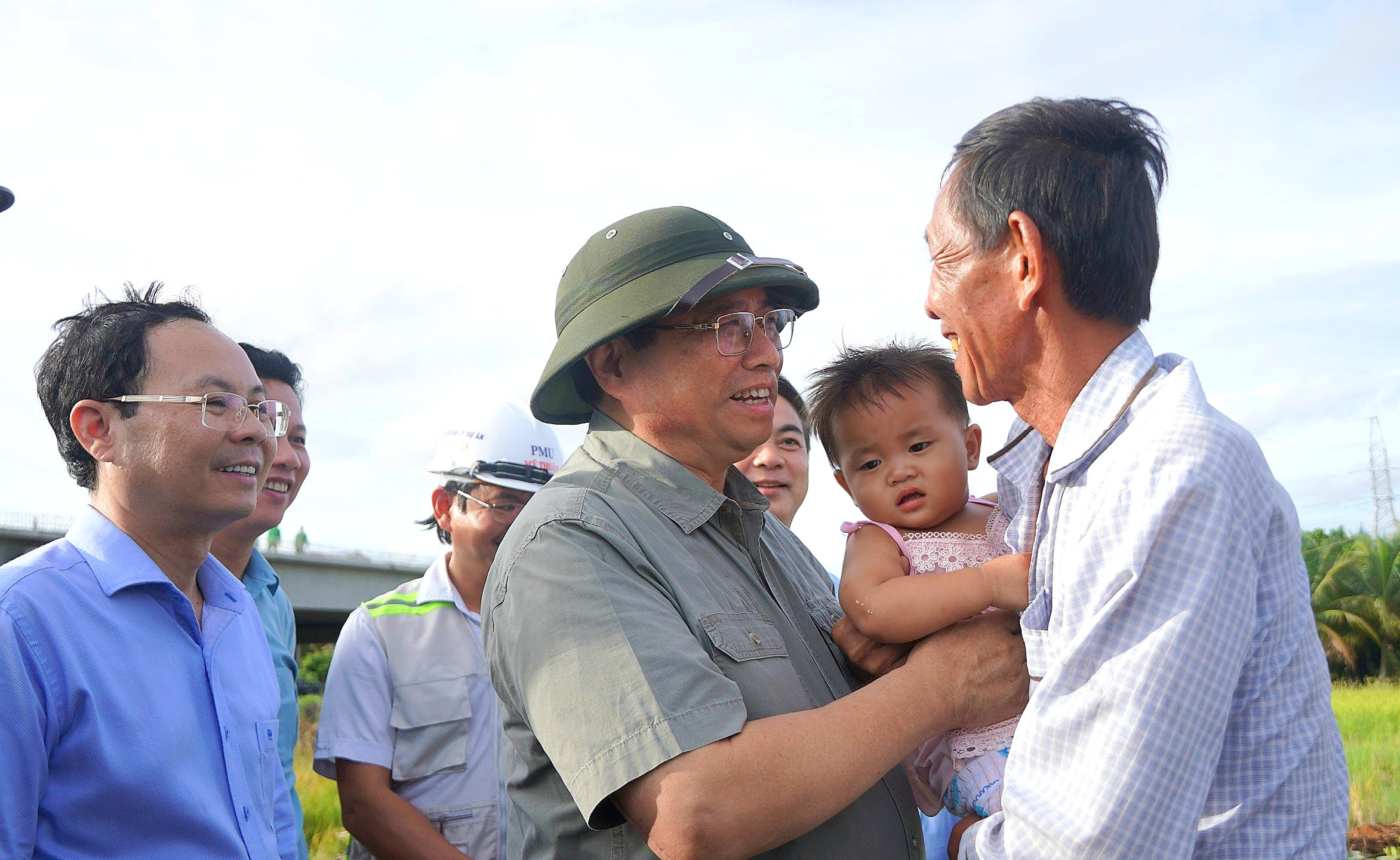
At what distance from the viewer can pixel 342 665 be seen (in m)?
4.55

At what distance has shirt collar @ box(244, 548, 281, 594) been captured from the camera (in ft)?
15.9

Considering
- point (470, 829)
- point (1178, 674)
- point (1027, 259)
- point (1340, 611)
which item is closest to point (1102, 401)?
point (1027, 259)

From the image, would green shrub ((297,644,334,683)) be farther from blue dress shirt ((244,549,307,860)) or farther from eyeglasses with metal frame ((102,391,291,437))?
eyeglasses with metal frame ((102,391,291,437))

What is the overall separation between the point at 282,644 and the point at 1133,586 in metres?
4.09

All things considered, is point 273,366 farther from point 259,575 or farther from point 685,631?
point 685,631

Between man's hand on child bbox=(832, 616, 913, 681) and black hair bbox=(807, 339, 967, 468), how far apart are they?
0.78m

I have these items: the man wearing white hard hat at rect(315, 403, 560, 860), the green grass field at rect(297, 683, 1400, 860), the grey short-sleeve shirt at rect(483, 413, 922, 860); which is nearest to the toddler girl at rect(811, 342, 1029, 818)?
the grey short-sleeve shirt at rect(483, 413, 922, 860)

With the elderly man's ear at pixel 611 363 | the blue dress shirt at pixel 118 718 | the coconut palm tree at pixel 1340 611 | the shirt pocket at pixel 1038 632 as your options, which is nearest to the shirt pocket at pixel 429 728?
the blue dress shirt at pixel 118 718

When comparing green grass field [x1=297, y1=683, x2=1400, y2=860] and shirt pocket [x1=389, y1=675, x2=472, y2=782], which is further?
green grass field [x1=297, y1=683, x2=1400, y2=860]

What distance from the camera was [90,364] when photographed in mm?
3414

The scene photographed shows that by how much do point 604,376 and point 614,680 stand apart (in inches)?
43.9

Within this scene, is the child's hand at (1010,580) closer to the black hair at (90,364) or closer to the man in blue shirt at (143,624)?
the man in blue shirt at (143,624)

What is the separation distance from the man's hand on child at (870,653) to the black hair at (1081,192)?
1.07 m

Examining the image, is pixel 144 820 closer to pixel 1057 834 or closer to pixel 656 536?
pixel 656 536
